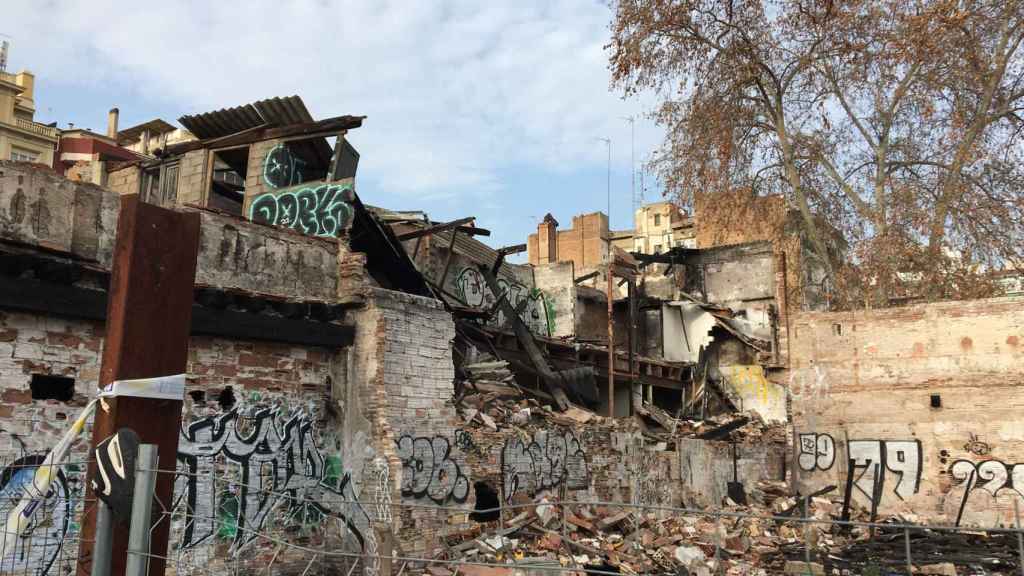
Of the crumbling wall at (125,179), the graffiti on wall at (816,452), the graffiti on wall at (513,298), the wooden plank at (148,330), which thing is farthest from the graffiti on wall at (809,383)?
the wooden plank at (148,330)

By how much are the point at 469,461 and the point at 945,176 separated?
55.1ft

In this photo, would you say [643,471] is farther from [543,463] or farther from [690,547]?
[543,463]

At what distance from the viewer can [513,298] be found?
24672mm

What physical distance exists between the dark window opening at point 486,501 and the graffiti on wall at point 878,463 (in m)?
8.92

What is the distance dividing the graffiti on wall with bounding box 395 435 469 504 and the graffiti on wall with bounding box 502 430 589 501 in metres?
1.32

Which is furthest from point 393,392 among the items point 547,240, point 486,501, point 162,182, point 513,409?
point 547,240

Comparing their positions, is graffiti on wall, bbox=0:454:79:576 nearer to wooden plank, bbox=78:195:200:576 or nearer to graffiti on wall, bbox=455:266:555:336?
wooden plank, bbox=78:195:200:576

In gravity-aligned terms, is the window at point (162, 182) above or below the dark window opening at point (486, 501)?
above

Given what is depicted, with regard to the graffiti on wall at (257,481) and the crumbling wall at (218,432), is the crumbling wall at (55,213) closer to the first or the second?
the crumbling wall at (218,432)

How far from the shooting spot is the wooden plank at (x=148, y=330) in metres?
3.44

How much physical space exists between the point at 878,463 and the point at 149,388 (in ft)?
59.5

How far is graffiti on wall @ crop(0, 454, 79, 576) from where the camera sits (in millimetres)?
7848

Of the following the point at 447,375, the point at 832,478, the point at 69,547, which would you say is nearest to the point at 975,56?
the point at 832,478

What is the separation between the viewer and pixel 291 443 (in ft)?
35.2
